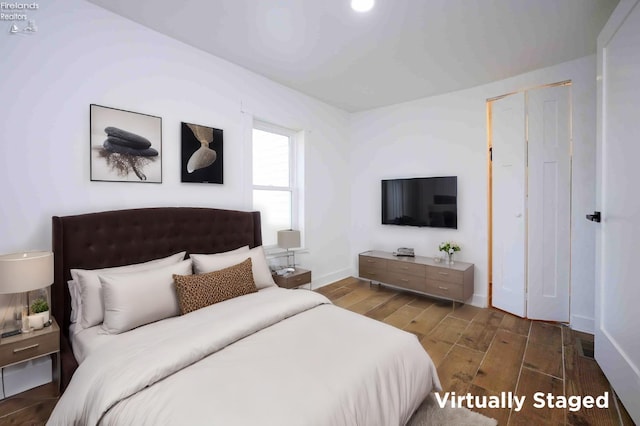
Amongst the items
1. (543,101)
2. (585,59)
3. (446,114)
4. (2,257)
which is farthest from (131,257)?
(585,59)

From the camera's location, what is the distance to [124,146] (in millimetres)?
2314

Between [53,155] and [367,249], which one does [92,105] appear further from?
[367,249]

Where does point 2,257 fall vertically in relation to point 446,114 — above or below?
below

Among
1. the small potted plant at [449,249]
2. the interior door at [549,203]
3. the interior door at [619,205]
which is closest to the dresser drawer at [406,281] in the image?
the small potted plant at [449,249]

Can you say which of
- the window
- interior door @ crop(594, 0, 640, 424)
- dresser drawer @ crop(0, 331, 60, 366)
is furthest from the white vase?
interior door @ crop(594, 0, 640, 424)

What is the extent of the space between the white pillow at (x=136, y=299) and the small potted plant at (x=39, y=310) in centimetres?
36

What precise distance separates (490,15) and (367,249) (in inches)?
128

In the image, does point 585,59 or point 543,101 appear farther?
point 543,101

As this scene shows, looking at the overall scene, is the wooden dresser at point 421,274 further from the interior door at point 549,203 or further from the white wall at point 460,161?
the interior door at point 549,203

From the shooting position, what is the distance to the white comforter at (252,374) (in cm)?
106

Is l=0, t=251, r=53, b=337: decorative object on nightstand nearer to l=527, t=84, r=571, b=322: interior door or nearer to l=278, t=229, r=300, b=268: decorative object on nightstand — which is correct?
l=278, t=229, r=300, b=268: decorative object on nightstand

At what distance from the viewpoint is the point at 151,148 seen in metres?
2.47

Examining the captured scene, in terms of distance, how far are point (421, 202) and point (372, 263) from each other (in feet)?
3.58

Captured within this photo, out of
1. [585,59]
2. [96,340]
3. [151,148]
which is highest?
[585,59]
